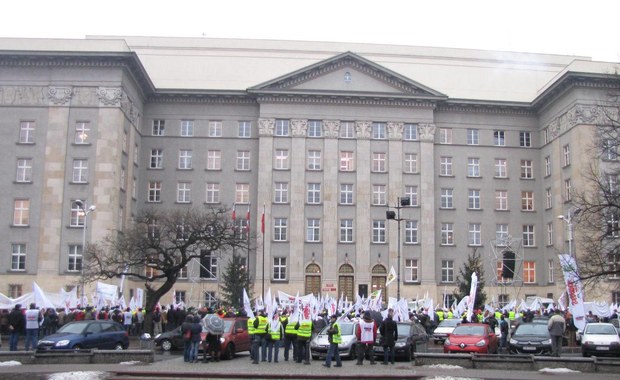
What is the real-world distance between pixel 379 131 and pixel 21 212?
32.1 m

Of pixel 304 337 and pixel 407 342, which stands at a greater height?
pixel 304 337

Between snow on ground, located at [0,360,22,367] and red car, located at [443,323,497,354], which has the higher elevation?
red car, located at [443,323,497,354]

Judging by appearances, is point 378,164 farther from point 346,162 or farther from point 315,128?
point 315,128

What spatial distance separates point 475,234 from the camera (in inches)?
2731

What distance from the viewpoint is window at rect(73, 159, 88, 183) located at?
5753 cm

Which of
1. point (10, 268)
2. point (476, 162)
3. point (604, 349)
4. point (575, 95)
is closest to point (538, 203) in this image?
point (476, 162)

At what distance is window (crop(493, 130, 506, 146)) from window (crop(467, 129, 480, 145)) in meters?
1.77

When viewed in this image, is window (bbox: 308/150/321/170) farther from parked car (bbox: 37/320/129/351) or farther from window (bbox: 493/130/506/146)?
parked car (bbox: 37/320/129/351)

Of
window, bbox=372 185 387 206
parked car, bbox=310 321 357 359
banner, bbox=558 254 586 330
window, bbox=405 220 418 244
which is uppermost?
window, bbox=372 185 387 206

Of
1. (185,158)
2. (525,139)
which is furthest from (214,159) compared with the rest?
(525,139)

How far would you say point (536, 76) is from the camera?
275 ft

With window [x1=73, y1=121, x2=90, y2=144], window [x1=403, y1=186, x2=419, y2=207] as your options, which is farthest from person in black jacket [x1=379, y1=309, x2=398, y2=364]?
window [x1=403, y1=186, x2=419, y2=207]

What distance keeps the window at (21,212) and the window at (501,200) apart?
42.2 metres

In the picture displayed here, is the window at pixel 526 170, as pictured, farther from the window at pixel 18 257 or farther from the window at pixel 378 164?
the window at pixel 18 257
